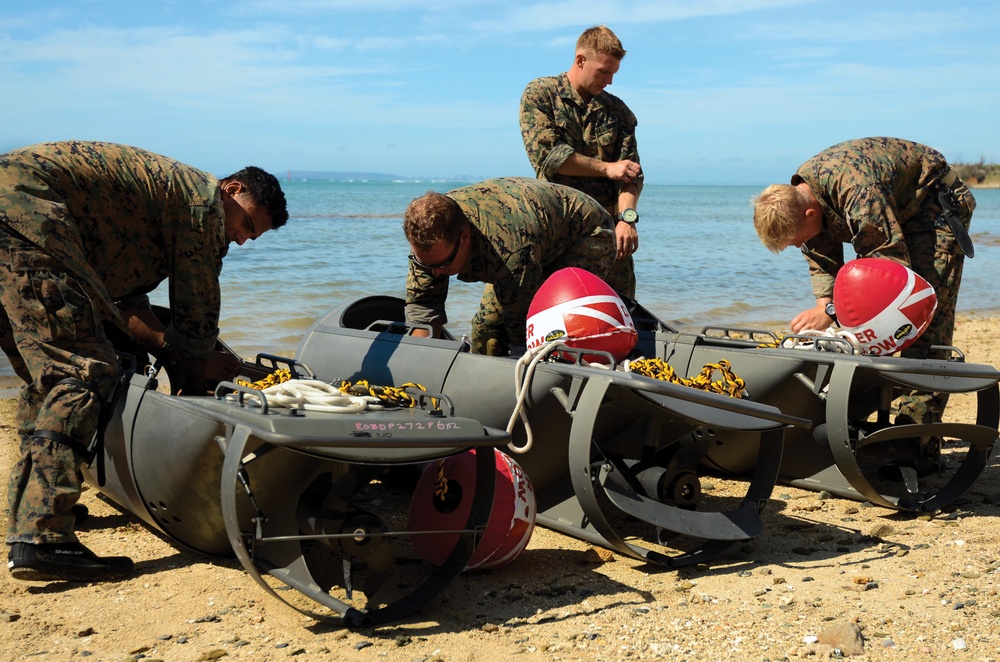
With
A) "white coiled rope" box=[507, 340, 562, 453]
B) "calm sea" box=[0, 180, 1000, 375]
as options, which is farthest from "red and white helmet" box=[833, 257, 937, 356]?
→ "white coiled rope" box=[507, 340, 562, 453]

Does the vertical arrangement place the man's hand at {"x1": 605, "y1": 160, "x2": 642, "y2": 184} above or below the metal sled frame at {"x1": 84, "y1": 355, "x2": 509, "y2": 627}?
above

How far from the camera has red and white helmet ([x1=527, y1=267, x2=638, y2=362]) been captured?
14.1 ft

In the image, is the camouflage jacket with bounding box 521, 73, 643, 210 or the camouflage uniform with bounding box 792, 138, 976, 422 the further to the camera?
the camouflage jacket with bounding box 521, 73, 643, 210

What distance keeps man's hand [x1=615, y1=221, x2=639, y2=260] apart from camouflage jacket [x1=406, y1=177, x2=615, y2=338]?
0.80m

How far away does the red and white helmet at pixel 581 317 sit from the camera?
4.30 m

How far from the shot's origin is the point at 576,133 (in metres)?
6.47

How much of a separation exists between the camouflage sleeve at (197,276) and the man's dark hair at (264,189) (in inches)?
7.0

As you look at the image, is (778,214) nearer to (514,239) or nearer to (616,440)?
(514,239)

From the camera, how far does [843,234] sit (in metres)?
5.65

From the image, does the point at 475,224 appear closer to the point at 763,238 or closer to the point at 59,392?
the point at 763,238

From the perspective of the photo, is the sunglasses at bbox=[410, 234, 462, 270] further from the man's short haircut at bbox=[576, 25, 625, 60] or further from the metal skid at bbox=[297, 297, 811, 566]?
the man's short haircut at bbox=[576, 25, 625, 60]

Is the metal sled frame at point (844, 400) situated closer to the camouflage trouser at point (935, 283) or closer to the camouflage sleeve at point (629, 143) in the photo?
the camouflage trouser at point (935, 283)

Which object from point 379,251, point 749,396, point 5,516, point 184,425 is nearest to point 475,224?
point 749,396

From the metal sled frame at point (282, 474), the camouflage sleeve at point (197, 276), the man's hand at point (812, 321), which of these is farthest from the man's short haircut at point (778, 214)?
the camouflage sleeve at point (197, 276)
